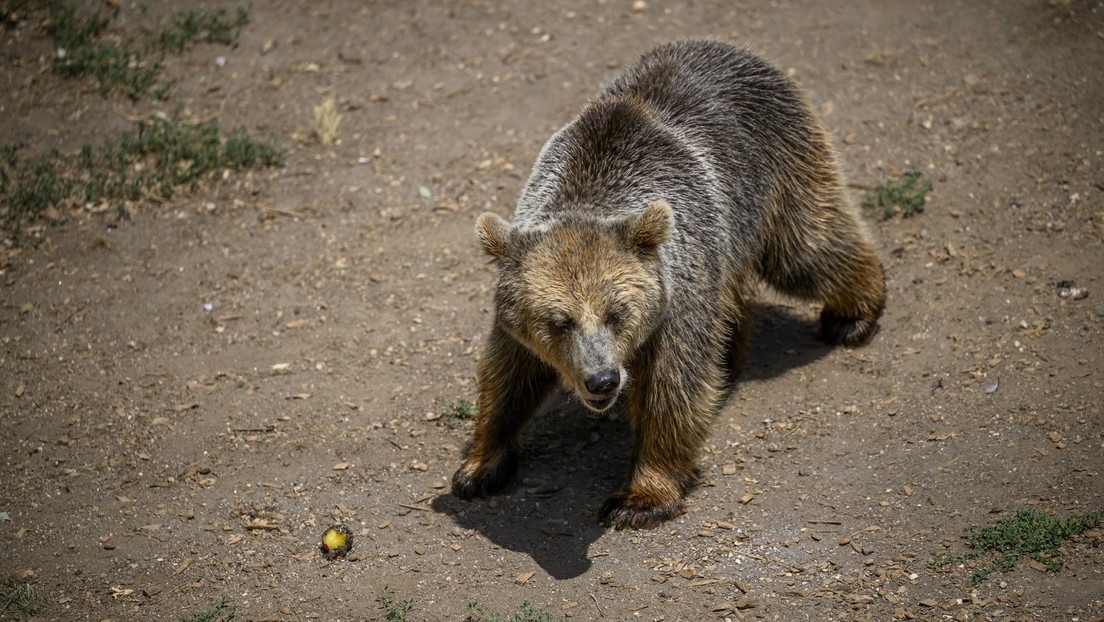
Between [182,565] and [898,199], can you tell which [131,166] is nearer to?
[182,565]

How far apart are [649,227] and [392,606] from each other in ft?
7.47

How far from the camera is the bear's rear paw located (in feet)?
22.8

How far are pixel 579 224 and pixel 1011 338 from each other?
10.0ft

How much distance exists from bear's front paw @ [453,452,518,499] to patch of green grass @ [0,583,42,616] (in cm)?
222

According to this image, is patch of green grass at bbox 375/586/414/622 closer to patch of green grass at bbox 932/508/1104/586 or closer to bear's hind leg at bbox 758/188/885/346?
patch of green grass at bbox 932/508/1104/586

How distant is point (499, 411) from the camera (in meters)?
6.05

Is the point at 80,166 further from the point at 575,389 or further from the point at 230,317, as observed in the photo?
the point at 575,389

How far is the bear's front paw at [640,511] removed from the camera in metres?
5.74

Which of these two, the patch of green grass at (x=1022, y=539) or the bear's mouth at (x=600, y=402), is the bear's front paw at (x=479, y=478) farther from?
the patch of green grass at (x=1022, y=539)

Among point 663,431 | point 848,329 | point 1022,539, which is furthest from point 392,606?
point 848,329

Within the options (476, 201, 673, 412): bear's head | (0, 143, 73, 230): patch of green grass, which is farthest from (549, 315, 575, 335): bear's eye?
(0, 143, 73, 230): patch of green grass

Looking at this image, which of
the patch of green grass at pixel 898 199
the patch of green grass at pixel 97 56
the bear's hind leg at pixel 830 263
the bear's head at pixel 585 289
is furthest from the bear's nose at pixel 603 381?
the patch of green grass at pixel 97 56

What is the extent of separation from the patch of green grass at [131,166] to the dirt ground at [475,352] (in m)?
0.19

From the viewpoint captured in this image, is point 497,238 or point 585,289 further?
point 497,238
